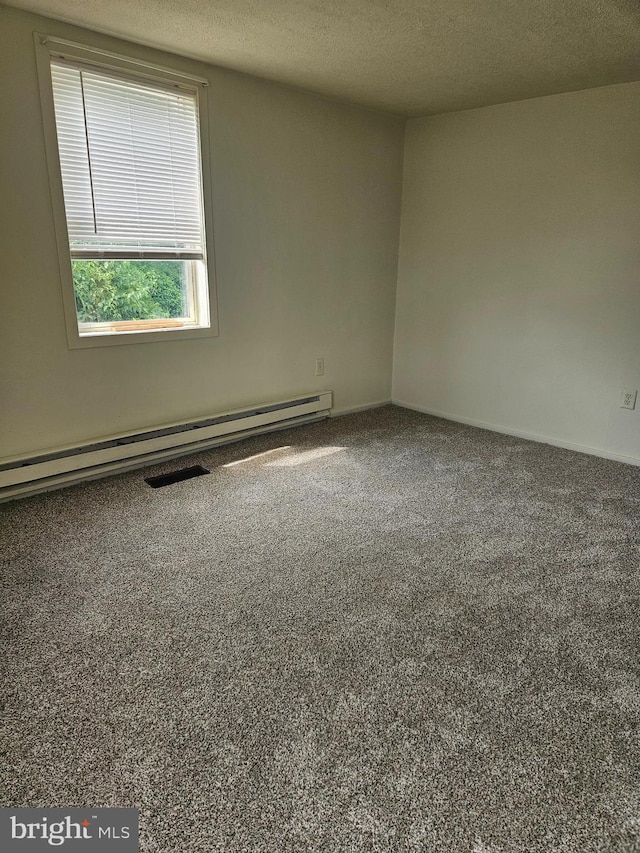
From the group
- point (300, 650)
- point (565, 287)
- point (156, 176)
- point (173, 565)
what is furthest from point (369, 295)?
point (300, 650)

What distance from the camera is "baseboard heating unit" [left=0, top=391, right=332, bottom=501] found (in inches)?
113

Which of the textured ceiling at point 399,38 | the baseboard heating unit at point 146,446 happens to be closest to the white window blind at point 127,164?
the textured ceiling at point 399,38

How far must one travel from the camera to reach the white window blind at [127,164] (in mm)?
2742

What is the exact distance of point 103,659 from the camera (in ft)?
5.82

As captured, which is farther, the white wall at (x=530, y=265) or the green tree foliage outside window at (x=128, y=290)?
the white wall at (x=530, y=265)

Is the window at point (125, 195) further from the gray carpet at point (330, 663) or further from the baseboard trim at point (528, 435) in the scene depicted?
the baseboard trim at point (528, 435)

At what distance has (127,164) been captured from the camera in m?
2.94

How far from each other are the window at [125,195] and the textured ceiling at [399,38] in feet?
0.74

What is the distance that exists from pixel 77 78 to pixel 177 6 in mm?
720

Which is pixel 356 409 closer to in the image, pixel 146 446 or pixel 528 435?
pixel 528 435

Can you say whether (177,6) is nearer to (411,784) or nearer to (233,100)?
(233,100)

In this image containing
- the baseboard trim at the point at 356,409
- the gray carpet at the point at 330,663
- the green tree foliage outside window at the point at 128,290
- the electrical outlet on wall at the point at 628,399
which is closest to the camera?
the gray carpet at the point at 330,663

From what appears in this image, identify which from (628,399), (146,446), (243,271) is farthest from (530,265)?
(146,446)

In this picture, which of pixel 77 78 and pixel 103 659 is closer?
pixel 103 659
